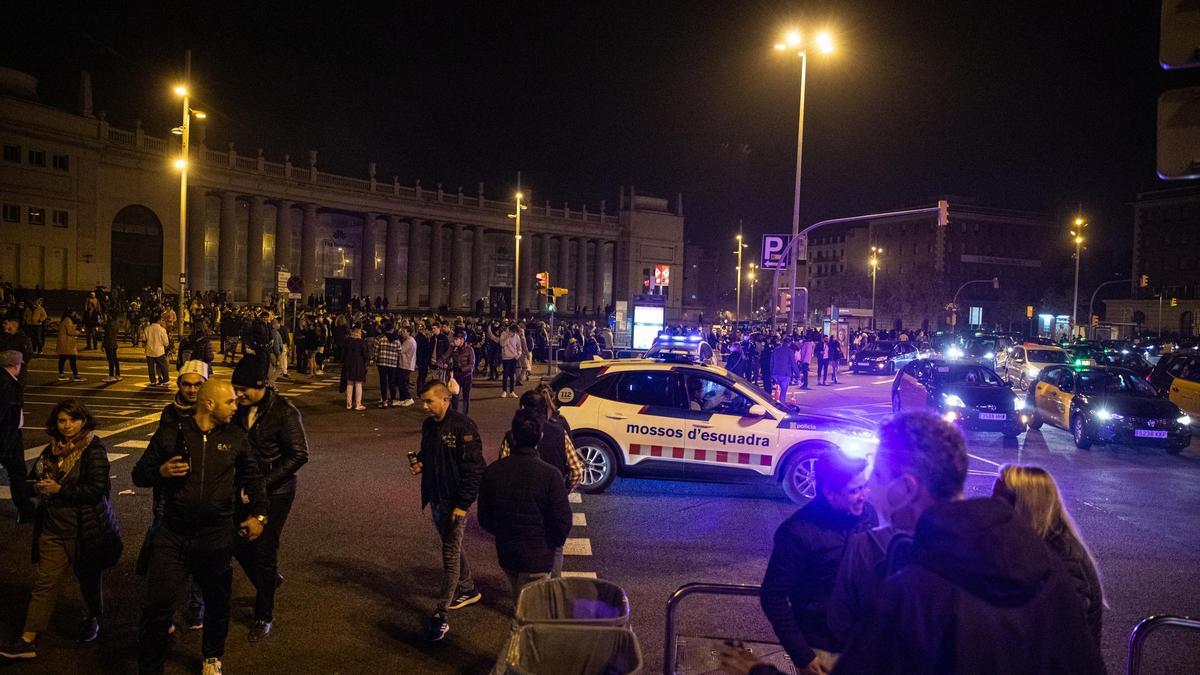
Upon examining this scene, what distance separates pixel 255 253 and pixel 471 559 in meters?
53.8

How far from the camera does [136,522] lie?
788 centimetres

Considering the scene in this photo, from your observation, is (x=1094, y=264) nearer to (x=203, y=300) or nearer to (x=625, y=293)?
(x=625, y=293)

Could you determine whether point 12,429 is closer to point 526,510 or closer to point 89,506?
point 89,506

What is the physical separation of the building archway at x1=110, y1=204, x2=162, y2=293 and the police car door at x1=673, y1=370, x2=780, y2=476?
4897 centimetres

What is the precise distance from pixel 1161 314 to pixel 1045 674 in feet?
287

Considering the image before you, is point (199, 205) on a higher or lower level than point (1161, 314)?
higher

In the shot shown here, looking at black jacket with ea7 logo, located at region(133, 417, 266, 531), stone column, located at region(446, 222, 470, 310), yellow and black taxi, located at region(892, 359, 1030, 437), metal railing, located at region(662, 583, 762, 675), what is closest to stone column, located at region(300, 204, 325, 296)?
stone column, located at region(446, 222, 470, 310)

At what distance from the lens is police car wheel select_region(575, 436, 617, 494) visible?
980cm

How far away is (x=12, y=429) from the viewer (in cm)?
738

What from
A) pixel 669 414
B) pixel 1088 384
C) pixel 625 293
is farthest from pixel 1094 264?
pixel 669 414

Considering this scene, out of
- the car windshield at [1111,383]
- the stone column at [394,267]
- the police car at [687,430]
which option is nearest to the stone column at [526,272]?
the stone column at [394,267]

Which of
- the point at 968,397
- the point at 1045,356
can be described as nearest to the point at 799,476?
the point at 968,397

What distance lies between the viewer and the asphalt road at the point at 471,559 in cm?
508

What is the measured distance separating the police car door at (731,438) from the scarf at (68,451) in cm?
649
